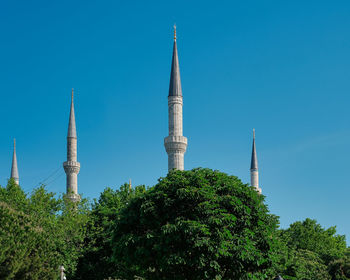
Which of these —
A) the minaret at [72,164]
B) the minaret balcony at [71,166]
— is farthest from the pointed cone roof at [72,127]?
the minaret balcony at [71,166]

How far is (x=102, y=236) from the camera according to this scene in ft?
127

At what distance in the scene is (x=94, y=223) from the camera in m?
41.5

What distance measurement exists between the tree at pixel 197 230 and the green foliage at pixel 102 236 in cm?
623

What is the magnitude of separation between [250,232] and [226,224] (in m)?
1.31

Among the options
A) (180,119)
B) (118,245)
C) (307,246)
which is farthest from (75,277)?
(307,246)

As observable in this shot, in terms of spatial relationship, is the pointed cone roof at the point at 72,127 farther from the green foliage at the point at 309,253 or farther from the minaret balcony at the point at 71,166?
the green foliage at the point at 309,253

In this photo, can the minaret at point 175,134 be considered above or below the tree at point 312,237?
above

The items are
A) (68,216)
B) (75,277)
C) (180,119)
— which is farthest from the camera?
(180,119)

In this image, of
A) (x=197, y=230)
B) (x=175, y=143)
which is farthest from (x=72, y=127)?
(x=197, y=230)

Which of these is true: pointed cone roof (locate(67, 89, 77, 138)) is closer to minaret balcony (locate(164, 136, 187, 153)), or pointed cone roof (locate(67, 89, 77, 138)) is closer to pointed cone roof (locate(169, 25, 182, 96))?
pointed cone roof (locate(169, 25, 182, 96))

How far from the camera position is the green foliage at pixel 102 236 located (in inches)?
1446

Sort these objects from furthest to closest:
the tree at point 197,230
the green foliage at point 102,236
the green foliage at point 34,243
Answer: the green foliage at point 102,236 < the green foliage at point 34,243 < the tree at point 197,230

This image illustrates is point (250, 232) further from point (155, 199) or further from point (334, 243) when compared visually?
point (334, 243)

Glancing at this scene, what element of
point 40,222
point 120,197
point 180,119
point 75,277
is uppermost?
point 180,119
